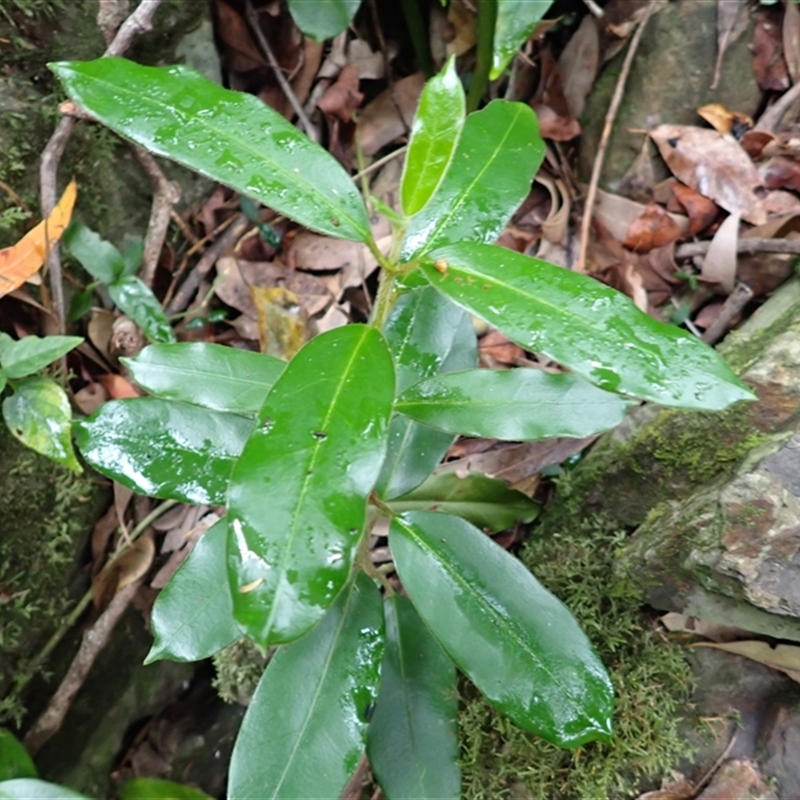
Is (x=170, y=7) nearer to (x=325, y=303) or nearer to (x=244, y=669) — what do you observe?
(x=325, y=303)

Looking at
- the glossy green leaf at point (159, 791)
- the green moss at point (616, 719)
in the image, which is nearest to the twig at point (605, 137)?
the green moss at point (616, 719)

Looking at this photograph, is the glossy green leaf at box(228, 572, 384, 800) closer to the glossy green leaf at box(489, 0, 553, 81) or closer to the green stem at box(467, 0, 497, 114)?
the glossy green leaf at box(489, 0, 553, 81)

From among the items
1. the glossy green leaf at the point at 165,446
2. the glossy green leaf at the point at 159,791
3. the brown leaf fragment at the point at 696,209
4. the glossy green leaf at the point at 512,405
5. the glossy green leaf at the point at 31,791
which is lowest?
the glossy green leaf at the point at 159,791

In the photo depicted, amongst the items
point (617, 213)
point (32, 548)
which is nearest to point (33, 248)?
point (32, 548)

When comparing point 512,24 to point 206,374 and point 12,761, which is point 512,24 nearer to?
point 206,374

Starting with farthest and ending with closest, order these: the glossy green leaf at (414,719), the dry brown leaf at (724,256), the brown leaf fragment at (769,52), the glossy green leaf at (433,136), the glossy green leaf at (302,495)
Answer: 1. the brown leaf fragment at (769,52)
2. the dry brown leaf at (724,256)
3. the glossy green leaf at (414,719)
4. the glossy green leaf at (433,136)
5. the glossy green leaf at (302,495)

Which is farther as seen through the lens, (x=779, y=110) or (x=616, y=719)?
(x=779, y=110)

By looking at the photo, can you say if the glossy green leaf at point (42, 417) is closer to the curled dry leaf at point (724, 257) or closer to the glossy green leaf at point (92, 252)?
the glossy green leaf at point (92, 252)
